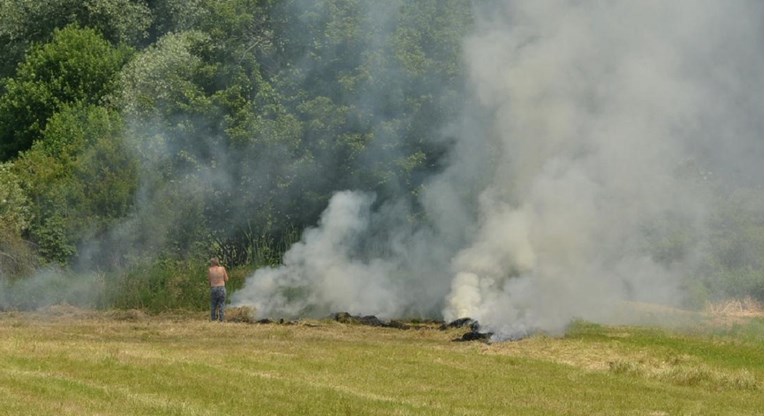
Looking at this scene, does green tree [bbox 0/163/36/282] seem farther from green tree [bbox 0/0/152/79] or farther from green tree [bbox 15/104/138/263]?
green tree [bbox 0/0/152/79]

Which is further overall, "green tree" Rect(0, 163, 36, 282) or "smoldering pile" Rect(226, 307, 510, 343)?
"green tree" Rect(0, 163, 36, 282)

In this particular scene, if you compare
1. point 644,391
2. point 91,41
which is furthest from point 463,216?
point 91,41

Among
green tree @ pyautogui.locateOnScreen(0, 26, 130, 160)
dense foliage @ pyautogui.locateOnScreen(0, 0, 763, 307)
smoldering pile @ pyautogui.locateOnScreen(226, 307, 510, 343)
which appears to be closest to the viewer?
smoldering pile @ pyautogui.locateOnScreen(226, 307, 510, 343)

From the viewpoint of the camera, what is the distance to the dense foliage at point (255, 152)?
139 feet

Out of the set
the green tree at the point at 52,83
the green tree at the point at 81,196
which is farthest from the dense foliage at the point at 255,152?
the green tree at the point at 52,83

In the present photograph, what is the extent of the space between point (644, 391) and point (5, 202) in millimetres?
27902

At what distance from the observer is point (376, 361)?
23.4 meters

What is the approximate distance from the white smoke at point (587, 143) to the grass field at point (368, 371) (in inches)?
105

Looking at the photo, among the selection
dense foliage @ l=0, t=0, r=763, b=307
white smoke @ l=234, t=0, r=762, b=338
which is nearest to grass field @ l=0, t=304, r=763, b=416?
white smoke @ l=234, t=0, r=762, b=338

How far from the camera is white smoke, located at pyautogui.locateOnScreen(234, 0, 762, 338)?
105 ft

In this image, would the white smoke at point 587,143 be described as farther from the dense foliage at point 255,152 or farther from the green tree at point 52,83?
the green tree at point 52,83

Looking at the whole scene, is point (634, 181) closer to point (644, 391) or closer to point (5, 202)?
point (644, 391)

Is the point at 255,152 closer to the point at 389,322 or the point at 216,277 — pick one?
the point at 216,277

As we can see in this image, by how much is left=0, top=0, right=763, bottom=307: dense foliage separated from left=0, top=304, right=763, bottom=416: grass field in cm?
1083
